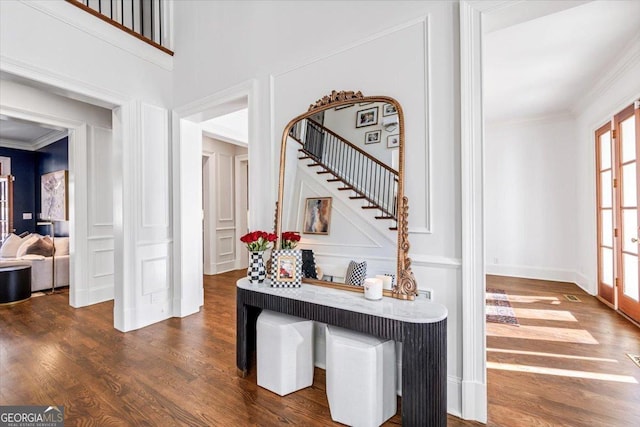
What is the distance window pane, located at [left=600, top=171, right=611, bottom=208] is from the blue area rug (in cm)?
177

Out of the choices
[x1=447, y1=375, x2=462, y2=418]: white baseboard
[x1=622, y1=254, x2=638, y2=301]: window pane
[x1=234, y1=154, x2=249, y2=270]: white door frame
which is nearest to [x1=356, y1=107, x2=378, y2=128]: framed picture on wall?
[x1=447, y1=375, x2=462, y2=418]: white baseboard

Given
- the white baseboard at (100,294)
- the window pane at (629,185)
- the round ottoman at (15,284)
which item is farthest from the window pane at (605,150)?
the round ottoman at (15,284)

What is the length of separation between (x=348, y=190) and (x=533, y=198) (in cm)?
479

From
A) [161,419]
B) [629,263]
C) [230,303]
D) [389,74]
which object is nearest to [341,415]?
[161,419]

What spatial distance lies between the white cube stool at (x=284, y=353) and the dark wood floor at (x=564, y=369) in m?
1.17

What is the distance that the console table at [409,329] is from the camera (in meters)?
1.58

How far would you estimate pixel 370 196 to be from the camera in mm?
2154

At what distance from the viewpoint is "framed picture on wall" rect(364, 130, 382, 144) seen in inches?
85.0

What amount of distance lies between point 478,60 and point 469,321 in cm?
152

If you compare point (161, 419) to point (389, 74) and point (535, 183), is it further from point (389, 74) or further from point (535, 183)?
point (535, 183)

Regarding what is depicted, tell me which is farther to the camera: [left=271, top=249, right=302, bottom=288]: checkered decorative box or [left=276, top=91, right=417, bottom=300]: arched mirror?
[left=271, top=249, right=302, bottom=288]: checkered decorative box

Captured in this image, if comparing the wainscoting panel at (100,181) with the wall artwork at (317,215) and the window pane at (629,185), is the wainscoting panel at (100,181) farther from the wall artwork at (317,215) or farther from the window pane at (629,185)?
the window pane at (629,185)

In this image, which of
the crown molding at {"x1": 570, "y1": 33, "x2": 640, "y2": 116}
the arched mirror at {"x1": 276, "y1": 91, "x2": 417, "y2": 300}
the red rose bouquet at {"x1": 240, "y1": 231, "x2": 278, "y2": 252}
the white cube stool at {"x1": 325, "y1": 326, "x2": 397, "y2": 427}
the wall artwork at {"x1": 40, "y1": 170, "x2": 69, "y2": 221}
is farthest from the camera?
the wall artwork at {"x1": 40, "y1": 170, "x2": 69, "y2": 221}

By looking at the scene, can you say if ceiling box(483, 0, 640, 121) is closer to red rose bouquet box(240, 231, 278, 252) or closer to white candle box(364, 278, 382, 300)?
white candle box(364, 278, 382, 300)
